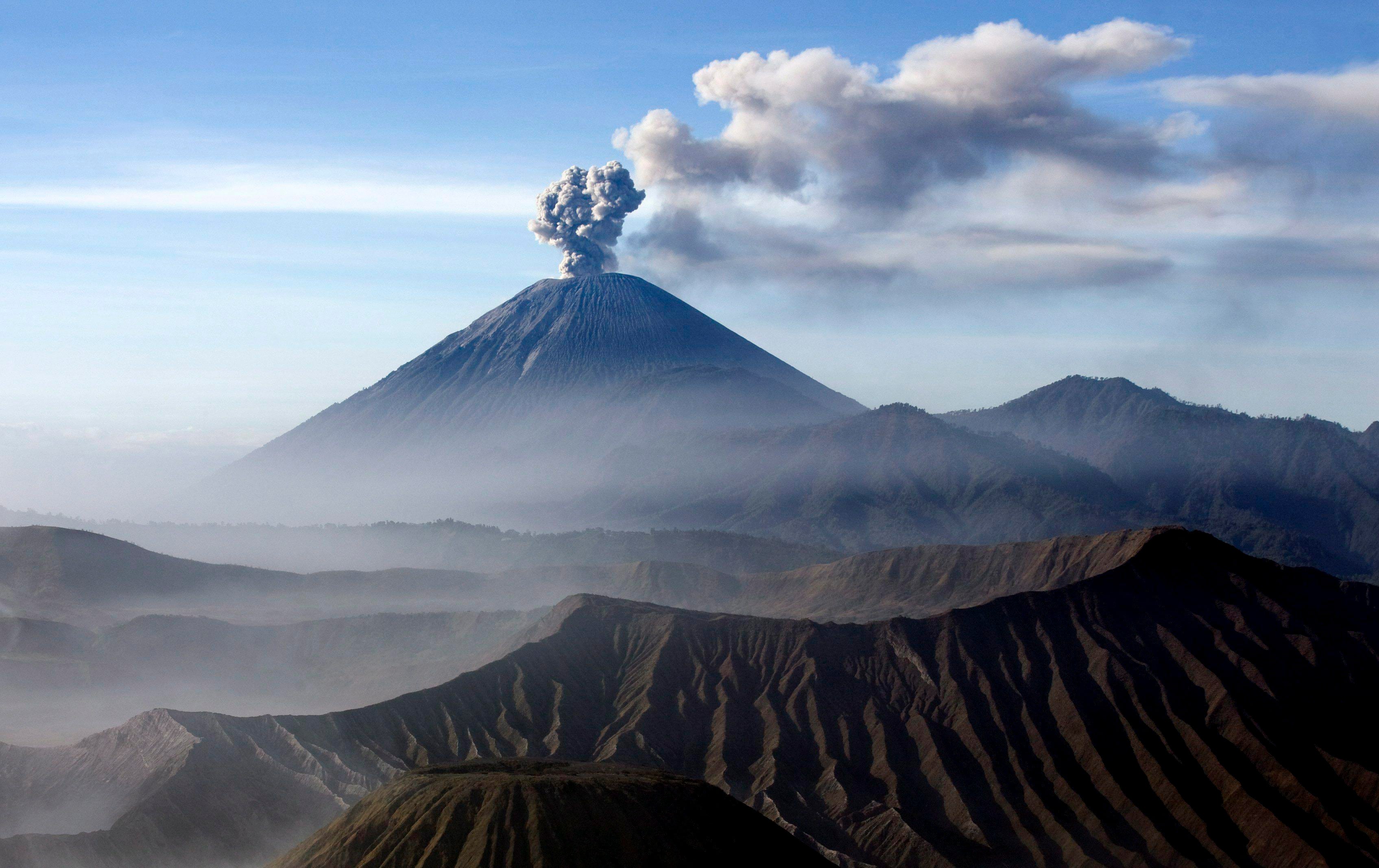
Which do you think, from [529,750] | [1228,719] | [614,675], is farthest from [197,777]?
[1228,719]

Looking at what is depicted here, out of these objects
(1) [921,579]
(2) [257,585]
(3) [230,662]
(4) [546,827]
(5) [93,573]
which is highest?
(1) [921,579]

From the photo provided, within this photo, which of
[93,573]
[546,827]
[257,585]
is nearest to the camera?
[546,827]

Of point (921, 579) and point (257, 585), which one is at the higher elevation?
point (921, 579)

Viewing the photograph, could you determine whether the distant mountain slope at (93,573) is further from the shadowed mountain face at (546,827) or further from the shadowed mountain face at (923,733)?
the shadowed mountain face at (546,827)

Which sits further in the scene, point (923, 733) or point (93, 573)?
point (93, 573)

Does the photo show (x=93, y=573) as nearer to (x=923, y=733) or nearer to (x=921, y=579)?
(x=921, y=579)

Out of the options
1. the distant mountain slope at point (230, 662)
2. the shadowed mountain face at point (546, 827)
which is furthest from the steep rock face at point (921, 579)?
the shadowed mountain face at point (546, 827)

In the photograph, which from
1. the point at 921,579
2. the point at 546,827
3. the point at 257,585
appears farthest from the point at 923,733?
the point at 257,585
